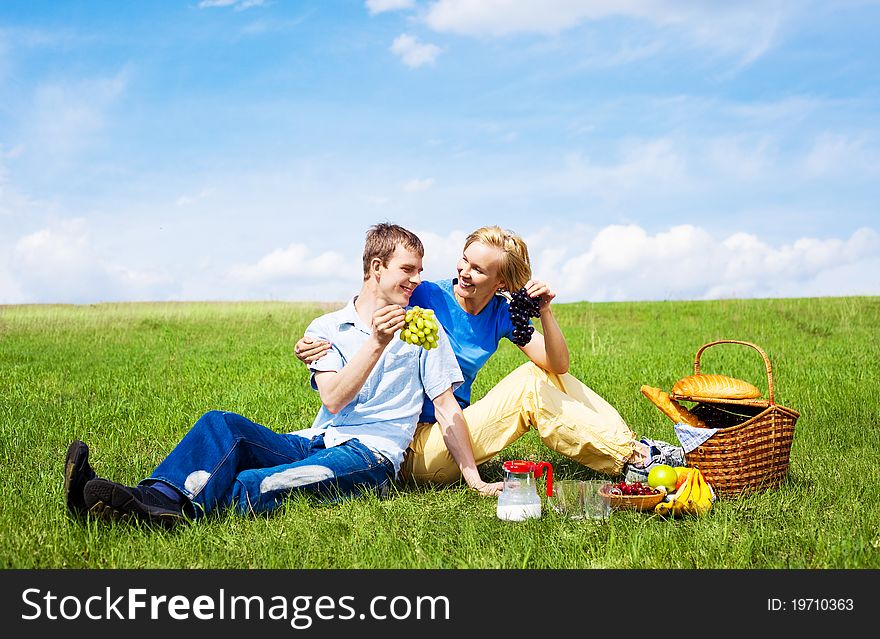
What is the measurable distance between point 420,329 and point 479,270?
2.52 feet

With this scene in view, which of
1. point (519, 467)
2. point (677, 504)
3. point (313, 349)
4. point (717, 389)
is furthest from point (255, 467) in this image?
point (717, 389)

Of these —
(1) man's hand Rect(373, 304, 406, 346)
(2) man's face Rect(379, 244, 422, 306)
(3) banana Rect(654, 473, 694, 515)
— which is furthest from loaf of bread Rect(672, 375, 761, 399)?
(1) man's hand Rect(373, 304, 406, 346)

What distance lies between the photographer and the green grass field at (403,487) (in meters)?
3.98

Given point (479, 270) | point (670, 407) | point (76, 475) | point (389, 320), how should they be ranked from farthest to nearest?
point (670, 407) < point (479, 270) < point (389, 320) < point (76, 475)

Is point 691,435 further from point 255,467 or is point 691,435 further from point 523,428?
point 255,467

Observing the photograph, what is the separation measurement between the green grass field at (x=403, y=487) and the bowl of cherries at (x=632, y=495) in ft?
0.22

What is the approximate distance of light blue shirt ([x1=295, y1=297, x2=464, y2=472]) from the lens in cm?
489

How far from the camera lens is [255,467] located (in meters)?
4.72

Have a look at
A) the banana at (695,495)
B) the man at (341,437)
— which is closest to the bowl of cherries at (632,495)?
the banana at (695,495)

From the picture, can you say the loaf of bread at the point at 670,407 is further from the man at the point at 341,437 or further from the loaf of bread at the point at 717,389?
the man at the point at 341,437

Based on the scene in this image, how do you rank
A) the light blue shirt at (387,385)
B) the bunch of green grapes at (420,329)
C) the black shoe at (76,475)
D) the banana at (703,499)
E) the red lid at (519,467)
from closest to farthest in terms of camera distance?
the black shoe at (76,475) < the bunch of green grapes at (420,329) < the red lid at (519,467) < the banana at (703,499) < the light blue shirt at (387,385)

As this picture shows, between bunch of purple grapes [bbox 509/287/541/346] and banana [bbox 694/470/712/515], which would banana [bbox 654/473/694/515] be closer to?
banana [bbox 694/470/712/515]

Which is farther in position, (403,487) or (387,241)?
(403,487)

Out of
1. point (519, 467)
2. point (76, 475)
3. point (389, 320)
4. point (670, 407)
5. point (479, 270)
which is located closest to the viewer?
point (76, 475)
